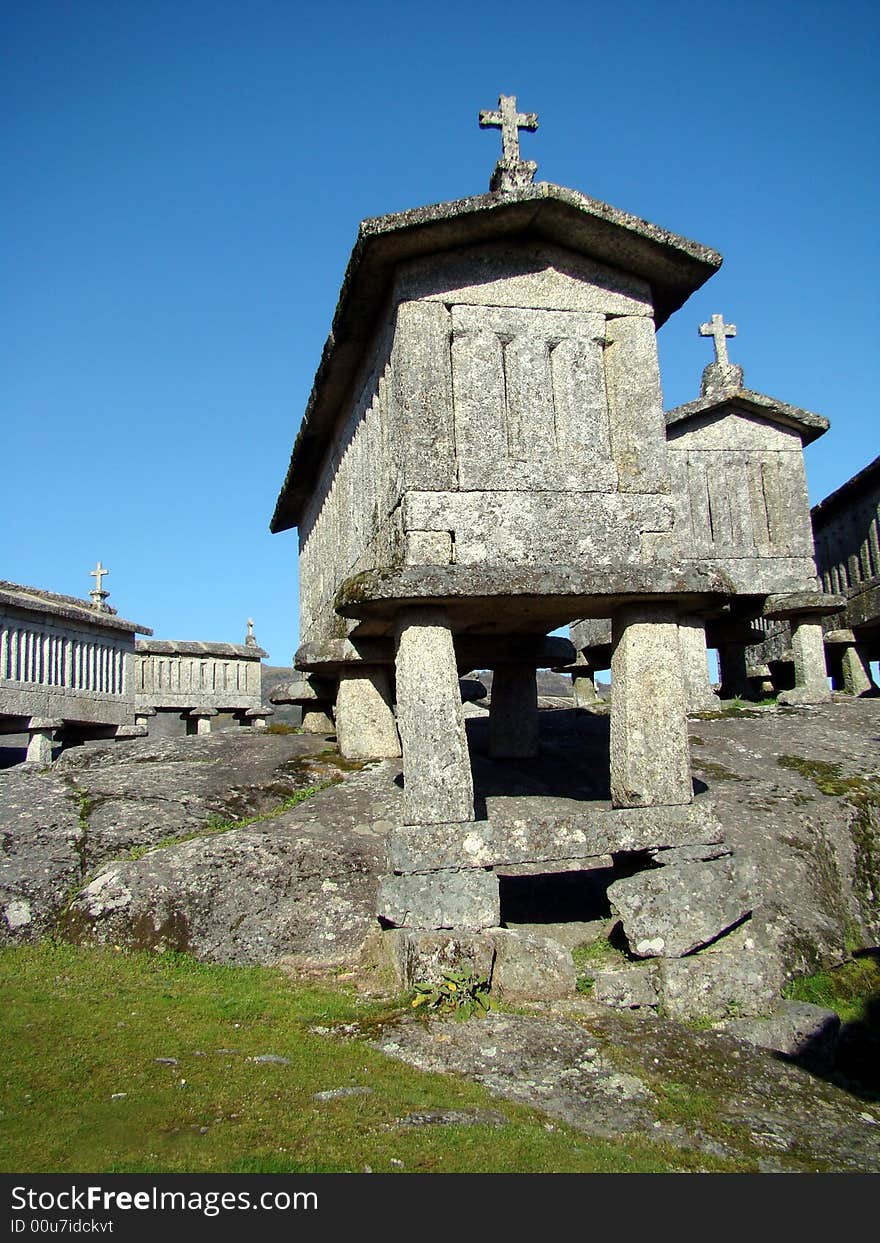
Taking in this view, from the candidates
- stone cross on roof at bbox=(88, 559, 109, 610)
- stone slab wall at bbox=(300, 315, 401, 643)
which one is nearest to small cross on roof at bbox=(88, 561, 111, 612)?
stone cross on roof at bbox=(88, 559, 109, 610)

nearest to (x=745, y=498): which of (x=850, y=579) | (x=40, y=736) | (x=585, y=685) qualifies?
(x=850, y=579)

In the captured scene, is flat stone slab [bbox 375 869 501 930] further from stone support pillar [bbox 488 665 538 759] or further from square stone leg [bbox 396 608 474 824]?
stone support pillar [bbox 488 665 538 759]

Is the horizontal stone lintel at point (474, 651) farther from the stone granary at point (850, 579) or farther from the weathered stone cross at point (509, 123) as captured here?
the stone granary at point (850, 579)

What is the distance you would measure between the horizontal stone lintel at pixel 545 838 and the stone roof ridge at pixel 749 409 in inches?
288

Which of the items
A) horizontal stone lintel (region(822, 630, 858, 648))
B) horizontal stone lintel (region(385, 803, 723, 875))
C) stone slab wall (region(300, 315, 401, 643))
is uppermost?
stone slab wall (region(300, 315, 401, 643))

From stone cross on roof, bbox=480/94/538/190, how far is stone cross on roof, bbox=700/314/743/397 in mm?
6274

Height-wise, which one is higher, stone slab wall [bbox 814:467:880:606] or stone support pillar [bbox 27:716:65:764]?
stone slab wall [bbox 814:467:880:606]

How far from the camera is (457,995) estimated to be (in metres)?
5.41

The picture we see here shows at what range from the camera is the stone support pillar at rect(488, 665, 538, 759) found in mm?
9789

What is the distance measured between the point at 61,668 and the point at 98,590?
3204 mm

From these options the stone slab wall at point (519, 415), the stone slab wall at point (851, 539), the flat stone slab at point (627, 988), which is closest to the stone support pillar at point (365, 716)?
the stone slab wall at point (519, 415)

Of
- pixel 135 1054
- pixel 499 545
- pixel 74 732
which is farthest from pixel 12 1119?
pixel 74 732
